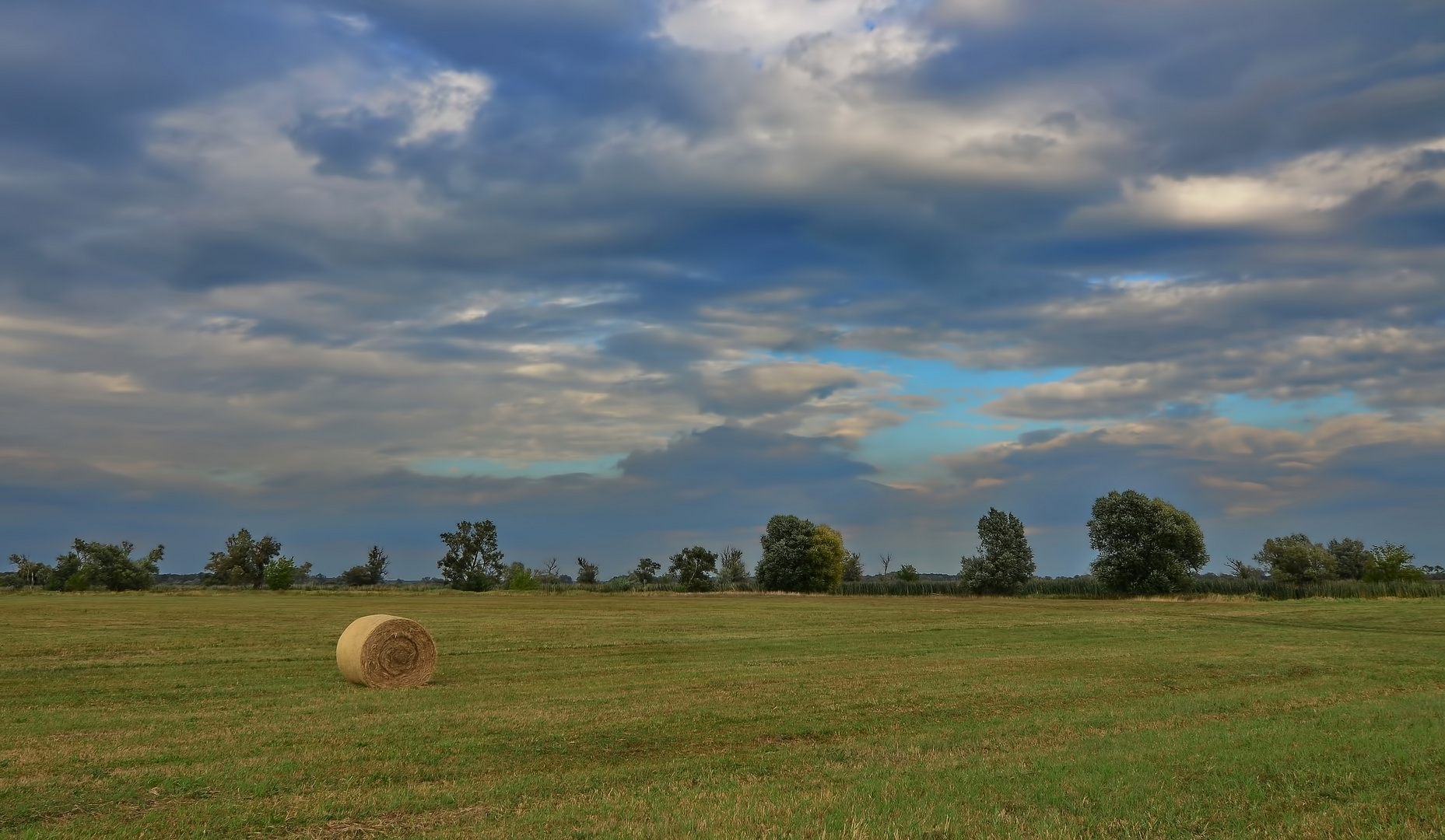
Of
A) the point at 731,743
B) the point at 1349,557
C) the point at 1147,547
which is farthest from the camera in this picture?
the point at 1349,557

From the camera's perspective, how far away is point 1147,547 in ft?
287

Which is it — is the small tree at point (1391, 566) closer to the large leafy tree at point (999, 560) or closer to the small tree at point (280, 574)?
the large leafy tree at point (999, 560)

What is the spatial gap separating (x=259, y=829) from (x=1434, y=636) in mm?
42689

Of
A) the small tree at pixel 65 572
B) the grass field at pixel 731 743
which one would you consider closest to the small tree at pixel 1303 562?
the grass field at pixel 731 743

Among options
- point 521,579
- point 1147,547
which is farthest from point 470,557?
point 1147,547

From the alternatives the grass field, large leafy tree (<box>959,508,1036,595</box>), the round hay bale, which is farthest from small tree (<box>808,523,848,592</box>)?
the round hay bale

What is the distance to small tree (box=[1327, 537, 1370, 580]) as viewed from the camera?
123438 mm

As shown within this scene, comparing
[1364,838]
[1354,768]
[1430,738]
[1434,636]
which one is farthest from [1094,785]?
[1434,636]

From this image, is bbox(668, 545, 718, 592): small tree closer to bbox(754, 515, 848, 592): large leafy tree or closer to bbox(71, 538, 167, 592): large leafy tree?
bbox(754, 515, 848, 592): large leafy tree

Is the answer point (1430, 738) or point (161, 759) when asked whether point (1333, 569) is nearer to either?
point (1430, 738)

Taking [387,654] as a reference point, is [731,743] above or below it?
below

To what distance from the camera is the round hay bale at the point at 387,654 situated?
21.2 m

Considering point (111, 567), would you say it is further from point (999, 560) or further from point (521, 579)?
point (999, 560)

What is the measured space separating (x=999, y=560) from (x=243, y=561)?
121 m
